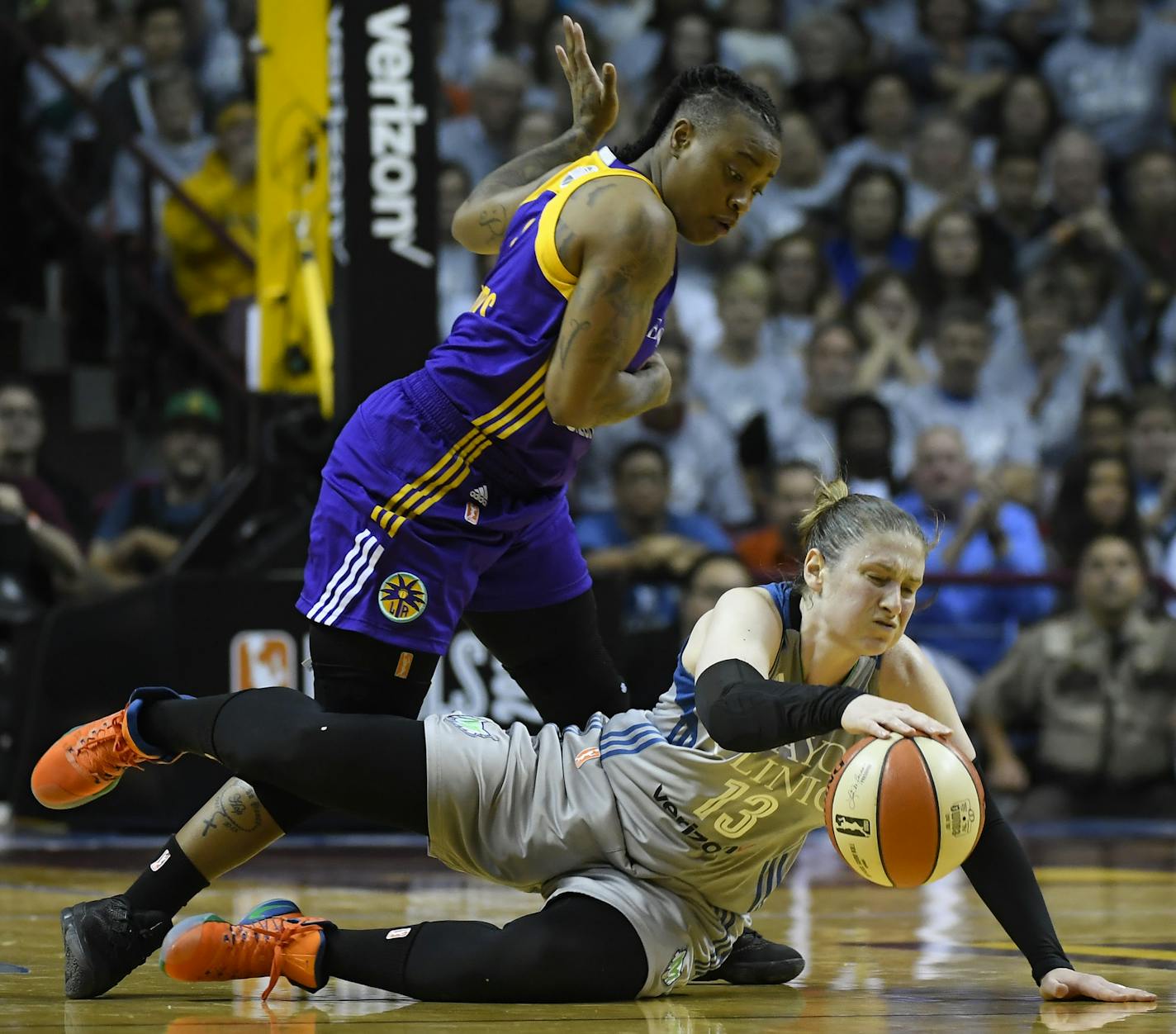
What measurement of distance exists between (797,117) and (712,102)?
7.51m

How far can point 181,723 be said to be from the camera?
12.4ft

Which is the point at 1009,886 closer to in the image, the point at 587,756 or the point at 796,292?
the point at 587,756

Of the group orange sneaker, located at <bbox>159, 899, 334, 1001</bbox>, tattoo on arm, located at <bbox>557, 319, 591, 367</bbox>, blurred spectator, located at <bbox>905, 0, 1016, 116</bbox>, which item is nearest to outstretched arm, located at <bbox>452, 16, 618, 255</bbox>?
tattoo on arm, located at <bbox>557, 319, 591, 367</bbox>

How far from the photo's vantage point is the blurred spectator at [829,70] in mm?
11539

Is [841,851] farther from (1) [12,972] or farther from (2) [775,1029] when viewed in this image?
(1) [12,972]

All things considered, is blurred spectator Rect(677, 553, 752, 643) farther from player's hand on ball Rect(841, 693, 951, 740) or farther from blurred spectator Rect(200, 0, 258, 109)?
player's hand on ball Rect(841, 693, 951, 740)

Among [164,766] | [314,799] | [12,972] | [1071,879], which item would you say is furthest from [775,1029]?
[164,766]

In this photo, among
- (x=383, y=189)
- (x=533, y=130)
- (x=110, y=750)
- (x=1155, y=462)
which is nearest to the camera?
(x=110, y=750)

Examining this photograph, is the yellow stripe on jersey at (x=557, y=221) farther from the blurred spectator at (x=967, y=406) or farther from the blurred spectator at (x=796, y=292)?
the blurred spectator at (x=796, y=292)

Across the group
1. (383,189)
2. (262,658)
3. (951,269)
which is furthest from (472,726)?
(951,269)

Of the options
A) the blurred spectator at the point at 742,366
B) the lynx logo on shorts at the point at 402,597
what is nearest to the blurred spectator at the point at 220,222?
the blurred spectator at the point at 742,366

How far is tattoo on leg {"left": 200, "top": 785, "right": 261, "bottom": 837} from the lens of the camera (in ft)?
12.4

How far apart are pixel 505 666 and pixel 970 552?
530cm

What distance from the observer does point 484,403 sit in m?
3.97
